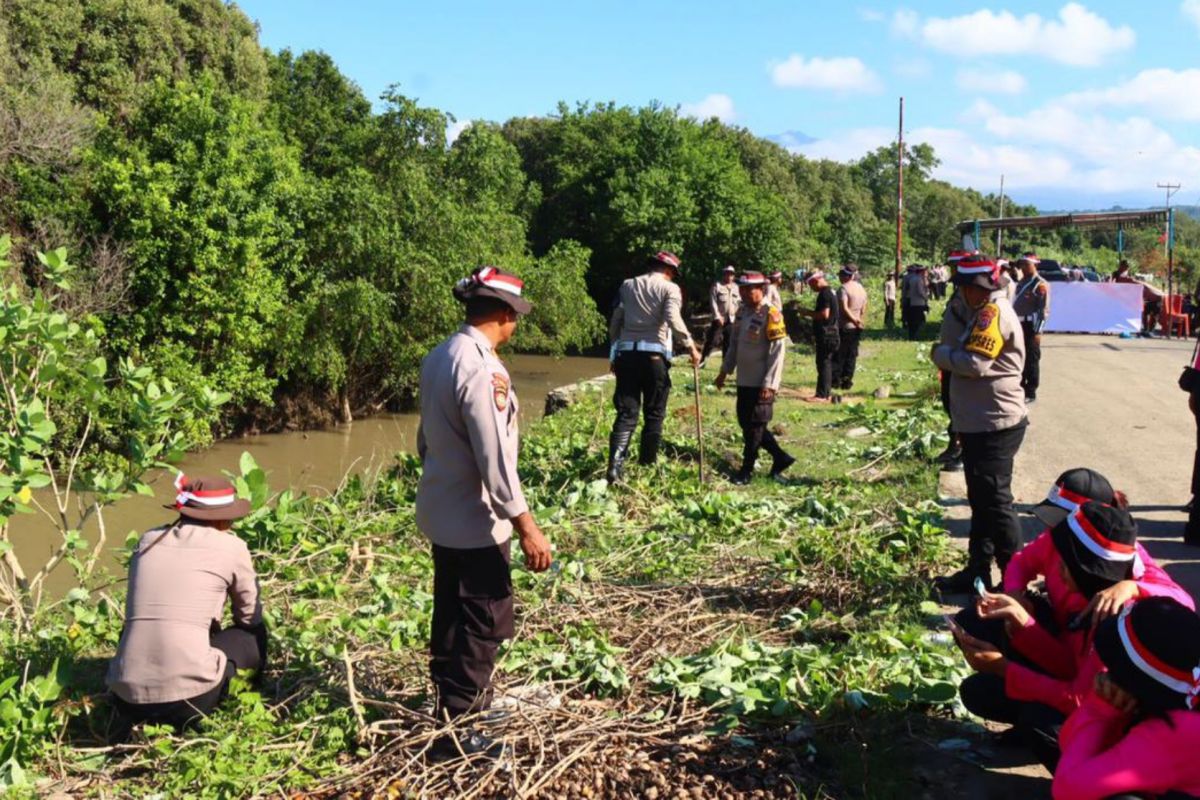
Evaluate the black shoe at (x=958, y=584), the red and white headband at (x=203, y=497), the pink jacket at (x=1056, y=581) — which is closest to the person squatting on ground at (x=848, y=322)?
the black shoe at (x=958, y=584)

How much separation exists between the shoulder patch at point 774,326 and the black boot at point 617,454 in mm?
1558

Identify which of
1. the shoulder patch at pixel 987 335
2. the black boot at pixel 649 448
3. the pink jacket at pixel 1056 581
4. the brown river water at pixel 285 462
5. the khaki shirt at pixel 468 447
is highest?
the shoulder patch at pixel 987 335

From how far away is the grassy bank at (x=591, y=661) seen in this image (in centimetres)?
412

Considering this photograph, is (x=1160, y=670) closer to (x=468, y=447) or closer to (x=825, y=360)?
(x=468, y=447)

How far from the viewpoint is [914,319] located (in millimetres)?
23250

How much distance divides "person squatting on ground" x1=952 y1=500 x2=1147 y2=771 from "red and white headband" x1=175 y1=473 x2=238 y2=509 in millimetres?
3221

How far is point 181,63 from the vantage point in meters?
28.3

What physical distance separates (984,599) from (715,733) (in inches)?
48.6

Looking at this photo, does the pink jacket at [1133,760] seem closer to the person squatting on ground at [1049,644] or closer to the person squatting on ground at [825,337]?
the person squatting on ground at [1049,644]

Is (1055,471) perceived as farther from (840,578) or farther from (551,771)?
(551,771)

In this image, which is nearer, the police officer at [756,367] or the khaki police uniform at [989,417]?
the khaki police uniform at [989,417]

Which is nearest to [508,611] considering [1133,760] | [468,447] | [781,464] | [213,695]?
[468,447]

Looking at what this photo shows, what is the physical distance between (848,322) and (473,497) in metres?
11.6

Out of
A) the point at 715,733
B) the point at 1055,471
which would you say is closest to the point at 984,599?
the point at 715,733
